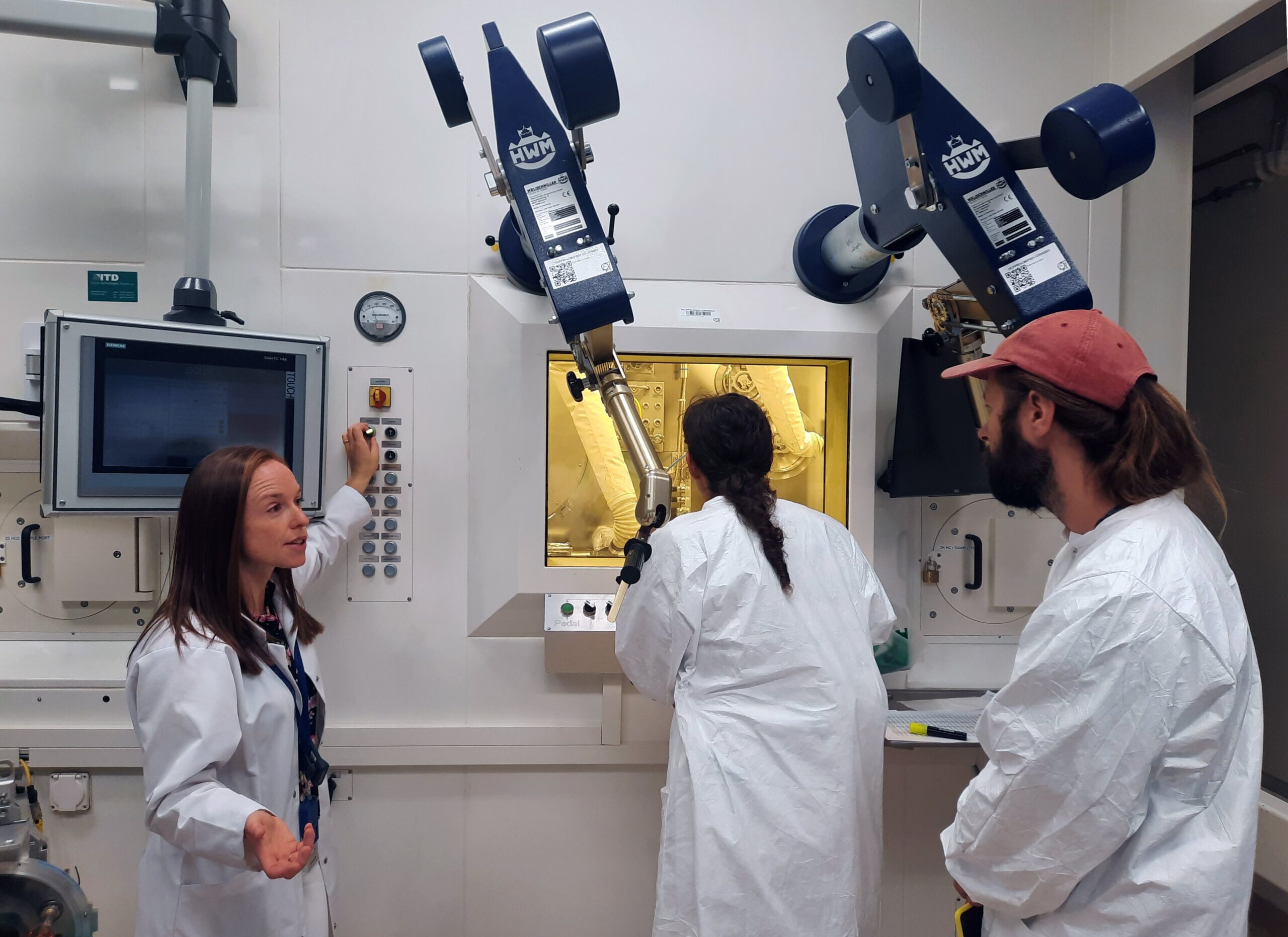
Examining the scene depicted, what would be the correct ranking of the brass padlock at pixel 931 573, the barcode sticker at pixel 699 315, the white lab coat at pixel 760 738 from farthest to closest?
the brass padlock at pixel 931 573, the barcode sticker at pixel 699 315, the white lab coat at pixel 760 738

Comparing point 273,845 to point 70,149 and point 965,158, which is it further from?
point 70,149

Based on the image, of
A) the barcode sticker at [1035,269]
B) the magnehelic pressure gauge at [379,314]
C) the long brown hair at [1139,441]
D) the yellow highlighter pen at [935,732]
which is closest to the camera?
the long brown hair at [1139,441]

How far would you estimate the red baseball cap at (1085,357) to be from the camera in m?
1.15

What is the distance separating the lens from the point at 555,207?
155cm

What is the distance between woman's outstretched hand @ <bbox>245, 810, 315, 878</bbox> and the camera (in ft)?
3.92

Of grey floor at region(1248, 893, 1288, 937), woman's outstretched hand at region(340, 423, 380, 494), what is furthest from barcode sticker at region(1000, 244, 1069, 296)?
grey floor at region(1248, 893, 1288, 937)

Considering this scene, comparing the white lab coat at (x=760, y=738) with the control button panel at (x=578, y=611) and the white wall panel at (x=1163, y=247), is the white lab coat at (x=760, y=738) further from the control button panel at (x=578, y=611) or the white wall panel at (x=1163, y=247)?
the white wall panel at (x=1163, y=247)

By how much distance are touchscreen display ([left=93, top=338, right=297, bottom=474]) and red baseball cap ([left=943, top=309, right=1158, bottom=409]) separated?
163cm

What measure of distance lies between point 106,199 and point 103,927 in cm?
191

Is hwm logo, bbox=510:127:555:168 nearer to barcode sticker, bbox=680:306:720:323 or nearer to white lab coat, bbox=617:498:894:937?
barcode sticker, bbox=680:306:720:323

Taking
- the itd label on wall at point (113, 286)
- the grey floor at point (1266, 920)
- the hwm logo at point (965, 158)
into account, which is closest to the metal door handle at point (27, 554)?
the itd label on wall at point (113, 286)

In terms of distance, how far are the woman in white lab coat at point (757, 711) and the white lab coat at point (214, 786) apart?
0.70m

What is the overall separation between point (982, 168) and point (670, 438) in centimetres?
105

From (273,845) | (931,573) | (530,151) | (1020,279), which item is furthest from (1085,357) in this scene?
(273,845)
